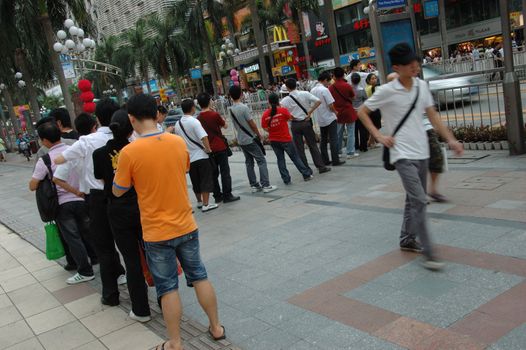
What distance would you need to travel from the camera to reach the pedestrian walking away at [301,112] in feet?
28.0

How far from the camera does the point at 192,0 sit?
33750 mm

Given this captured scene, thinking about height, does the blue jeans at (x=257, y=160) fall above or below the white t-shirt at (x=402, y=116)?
below

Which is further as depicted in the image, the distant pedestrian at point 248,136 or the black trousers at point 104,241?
the distant pedestrian at point 248,136

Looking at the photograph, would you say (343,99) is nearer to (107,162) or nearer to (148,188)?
(107,162)

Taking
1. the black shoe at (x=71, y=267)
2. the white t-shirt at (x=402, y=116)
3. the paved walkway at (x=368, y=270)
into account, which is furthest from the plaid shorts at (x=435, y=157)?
the black shoe at (x=71, y=267)

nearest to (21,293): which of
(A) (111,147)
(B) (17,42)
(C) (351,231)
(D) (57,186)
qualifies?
(D) (57,186)

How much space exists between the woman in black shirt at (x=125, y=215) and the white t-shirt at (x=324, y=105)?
5418 millimetres

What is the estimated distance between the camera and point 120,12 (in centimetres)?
6475

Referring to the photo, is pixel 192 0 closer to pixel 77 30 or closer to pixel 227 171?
pixel 77 30

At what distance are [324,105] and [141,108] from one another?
6.05 meters

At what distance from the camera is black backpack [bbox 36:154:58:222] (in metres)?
5.27

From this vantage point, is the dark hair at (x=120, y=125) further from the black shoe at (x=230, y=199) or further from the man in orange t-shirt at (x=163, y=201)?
the black shoe at (x=230, y=199)

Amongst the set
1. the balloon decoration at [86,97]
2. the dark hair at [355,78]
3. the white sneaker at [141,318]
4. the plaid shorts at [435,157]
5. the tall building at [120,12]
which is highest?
the tall building at [120,12]

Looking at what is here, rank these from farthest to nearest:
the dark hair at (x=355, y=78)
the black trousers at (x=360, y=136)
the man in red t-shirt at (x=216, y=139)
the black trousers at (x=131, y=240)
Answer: the black trousers at (x=360, y=136) < the dark hair at (x=355, y=78) < the man in red t-shirt at (x=216, y=139) < the black trousers at (x=131, y=240)
